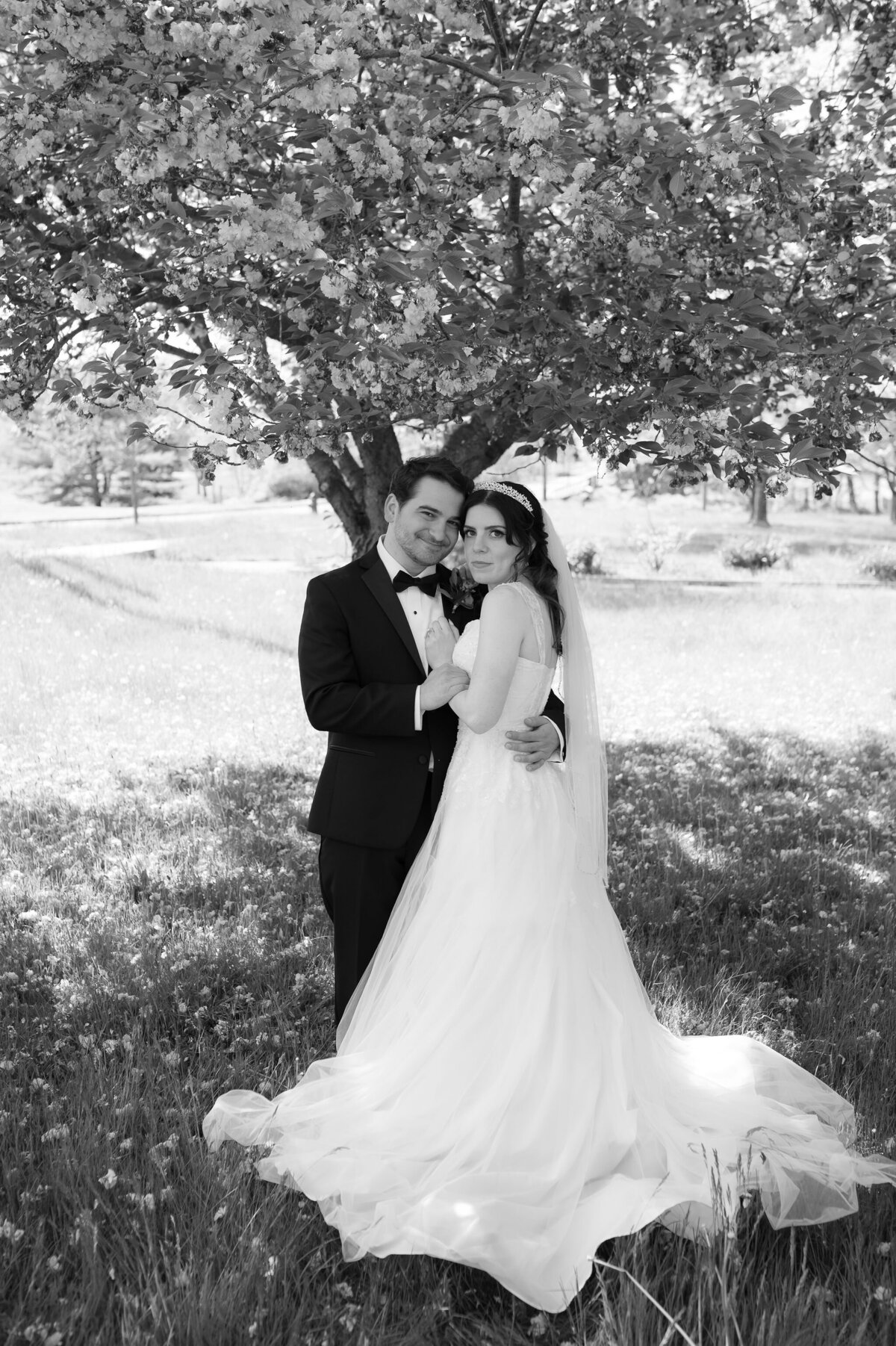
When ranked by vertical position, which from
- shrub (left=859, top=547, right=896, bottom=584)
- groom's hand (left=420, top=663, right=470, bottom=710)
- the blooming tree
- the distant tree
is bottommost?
shrub (left=859, top=547, right=896, bottom=584)

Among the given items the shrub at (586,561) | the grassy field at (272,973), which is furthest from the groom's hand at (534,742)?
the shrub at (586,561)

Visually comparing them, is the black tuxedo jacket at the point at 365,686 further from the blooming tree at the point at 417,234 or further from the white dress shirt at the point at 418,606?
the blooming tree at the point at 417,234

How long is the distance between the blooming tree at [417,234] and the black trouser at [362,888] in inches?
62.3

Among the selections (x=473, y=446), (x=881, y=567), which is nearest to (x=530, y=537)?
(x=473, y=446)

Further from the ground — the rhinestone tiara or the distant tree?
the distant tree

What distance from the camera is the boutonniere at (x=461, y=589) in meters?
3.95

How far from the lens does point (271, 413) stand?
4203mm

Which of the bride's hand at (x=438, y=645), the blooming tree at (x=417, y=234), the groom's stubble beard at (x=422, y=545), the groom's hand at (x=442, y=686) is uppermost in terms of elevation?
the blooming tree at (x=417, y=234)

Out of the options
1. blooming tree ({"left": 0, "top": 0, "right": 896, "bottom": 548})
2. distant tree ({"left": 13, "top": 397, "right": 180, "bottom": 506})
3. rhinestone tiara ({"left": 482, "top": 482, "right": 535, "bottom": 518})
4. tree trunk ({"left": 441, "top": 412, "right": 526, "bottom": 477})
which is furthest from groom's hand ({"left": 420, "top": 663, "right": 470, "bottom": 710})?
distant tree ({"left": 13, "top": 397, "right": 180, "bottom": 506})

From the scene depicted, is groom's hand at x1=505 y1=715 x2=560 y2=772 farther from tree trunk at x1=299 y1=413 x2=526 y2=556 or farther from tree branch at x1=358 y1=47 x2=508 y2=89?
tree branch at x1=358 y1=47 x2=508 y2=89

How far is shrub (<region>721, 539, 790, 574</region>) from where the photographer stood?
27328mm

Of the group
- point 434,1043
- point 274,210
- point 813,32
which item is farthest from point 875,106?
point 434,1043

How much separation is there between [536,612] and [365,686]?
2.18ft

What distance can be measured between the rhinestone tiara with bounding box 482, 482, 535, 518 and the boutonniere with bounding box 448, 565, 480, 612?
0.38m
